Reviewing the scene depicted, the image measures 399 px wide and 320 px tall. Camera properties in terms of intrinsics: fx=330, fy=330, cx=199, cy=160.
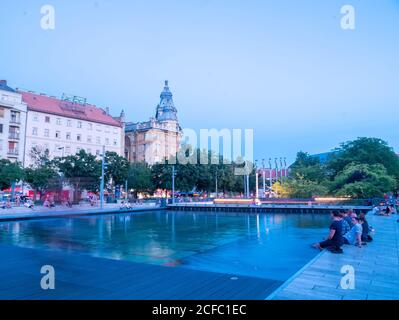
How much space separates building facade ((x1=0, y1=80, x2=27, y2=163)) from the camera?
163 ft

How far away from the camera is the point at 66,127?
60.9 m

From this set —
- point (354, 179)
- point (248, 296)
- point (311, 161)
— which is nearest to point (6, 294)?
point (248, 296)

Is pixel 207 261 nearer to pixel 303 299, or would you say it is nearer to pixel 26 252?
pixel 303 299

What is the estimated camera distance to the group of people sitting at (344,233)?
10.5 meters

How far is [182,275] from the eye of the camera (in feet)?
27.0

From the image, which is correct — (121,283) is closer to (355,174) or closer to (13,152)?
(355,174)

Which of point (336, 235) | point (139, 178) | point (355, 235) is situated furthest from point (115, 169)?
point (336, 235)

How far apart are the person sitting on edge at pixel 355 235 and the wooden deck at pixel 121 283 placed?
17.4 ft

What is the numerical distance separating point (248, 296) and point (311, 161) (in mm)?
64231

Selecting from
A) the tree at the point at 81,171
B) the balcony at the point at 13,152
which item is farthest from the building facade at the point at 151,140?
the tree at the point at 81,171

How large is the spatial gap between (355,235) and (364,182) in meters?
30.2

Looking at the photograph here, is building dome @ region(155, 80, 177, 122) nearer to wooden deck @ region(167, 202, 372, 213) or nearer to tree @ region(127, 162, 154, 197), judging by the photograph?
tree @ region(127, 162, 154, 197)

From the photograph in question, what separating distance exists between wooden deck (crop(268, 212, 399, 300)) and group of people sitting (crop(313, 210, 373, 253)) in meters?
0.38

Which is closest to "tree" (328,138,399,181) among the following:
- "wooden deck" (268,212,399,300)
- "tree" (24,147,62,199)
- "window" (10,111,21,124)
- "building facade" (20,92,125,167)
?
"wooden deck" (268,212,399,300)
